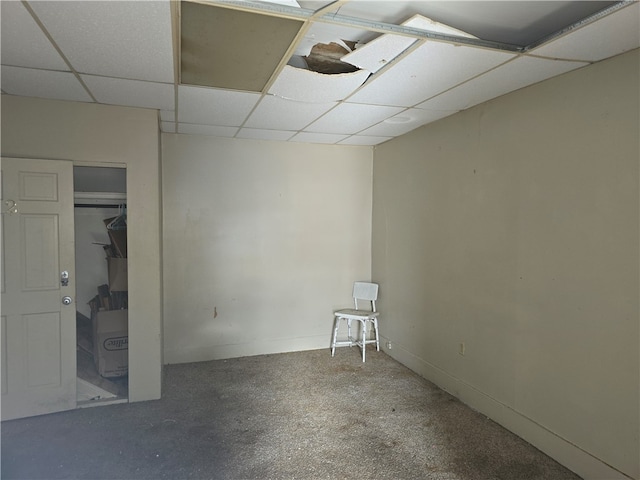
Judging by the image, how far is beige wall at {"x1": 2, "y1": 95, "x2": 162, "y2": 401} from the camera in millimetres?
3006

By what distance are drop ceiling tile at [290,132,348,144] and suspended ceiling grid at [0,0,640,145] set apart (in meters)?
1.02

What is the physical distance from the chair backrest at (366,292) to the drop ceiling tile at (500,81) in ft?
7.34

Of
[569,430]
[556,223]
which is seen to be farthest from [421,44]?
[569,430]

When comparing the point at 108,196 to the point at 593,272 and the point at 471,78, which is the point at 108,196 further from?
the point at 593,272

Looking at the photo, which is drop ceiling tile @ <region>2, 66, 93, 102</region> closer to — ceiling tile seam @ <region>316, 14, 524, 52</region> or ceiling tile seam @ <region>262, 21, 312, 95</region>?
ceiling tile seam @ <region>262, 21, 312, 95</region>

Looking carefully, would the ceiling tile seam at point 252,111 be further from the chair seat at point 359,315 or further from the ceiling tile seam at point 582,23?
the chair seat at point 359,315

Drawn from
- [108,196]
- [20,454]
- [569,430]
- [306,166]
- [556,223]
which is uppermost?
[306,166]

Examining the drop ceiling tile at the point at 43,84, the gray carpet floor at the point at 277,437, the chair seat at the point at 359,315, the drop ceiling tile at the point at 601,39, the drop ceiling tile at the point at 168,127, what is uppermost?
the drop ceiling tile at the point at 168,127

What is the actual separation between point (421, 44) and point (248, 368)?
337 centimetres

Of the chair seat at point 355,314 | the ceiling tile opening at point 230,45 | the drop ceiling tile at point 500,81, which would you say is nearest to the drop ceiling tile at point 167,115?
the ceiling tile opening at point 230,45

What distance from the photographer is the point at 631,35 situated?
6.16ft

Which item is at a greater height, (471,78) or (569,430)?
(471,78)

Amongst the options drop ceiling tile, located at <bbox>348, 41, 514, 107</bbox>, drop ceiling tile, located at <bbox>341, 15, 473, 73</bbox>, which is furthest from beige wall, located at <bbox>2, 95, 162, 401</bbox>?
drop ceiling tile, located at <bbox>341, 15, 473, 73</bbox>

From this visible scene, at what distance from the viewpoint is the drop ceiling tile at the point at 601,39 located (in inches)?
Result: 67.9
